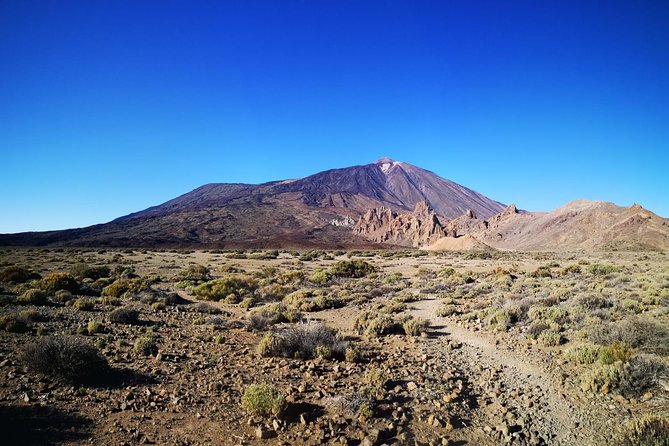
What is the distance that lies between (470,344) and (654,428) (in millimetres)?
5022

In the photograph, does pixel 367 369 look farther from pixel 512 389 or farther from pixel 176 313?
pixel 176 313

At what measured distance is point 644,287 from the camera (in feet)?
50.7

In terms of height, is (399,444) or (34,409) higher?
(34,409)

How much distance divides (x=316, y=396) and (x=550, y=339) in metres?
6.28

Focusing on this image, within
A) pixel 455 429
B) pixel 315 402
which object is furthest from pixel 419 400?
pixel 315 402

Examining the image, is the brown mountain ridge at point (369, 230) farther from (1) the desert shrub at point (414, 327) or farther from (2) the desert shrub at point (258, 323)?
(2) the desert shrub at point (258, 323)

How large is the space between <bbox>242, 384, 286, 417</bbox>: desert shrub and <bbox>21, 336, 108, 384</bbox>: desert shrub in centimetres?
292

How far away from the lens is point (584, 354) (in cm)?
759

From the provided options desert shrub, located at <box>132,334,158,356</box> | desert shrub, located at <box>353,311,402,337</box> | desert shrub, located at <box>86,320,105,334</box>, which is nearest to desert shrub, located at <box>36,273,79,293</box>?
desert shrub, located at <box>86,320,105,334</box>

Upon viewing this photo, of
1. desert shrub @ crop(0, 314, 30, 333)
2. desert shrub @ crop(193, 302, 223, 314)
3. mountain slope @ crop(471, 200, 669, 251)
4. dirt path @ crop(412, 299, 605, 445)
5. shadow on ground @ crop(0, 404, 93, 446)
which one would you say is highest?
mountain slope @ crop(471, 200, 669, 251)

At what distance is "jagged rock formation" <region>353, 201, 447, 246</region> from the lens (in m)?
101

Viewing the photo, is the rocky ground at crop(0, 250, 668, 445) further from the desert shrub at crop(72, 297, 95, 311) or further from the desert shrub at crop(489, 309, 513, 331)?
the desert shrub at crop(72, 297, 95, 311)

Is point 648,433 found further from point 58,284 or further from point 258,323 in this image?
point 58,284

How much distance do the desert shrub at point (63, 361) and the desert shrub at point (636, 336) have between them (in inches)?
418
